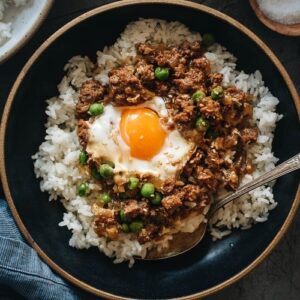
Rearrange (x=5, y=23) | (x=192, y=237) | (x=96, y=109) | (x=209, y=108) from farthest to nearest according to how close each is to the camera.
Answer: (x=5, y=23)
(x=192, y=237)
(x=96, y=109)
(x=209, y=108)

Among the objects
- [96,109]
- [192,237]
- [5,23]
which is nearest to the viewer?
[96,109]

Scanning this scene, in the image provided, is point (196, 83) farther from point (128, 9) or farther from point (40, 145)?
point (40, 145)

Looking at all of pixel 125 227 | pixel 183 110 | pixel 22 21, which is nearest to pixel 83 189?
pixel 125 227

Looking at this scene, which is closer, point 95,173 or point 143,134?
point 143,134

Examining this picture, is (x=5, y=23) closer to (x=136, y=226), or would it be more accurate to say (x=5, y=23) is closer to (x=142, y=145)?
(x=142, y=145)

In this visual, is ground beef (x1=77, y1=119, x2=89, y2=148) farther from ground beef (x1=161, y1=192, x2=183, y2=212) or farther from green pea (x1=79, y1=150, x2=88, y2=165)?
ground beef (x1=161, y1=192, x2=183, y2=212)

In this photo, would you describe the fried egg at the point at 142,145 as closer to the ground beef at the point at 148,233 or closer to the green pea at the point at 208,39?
the ground beef at the point at 148,233
